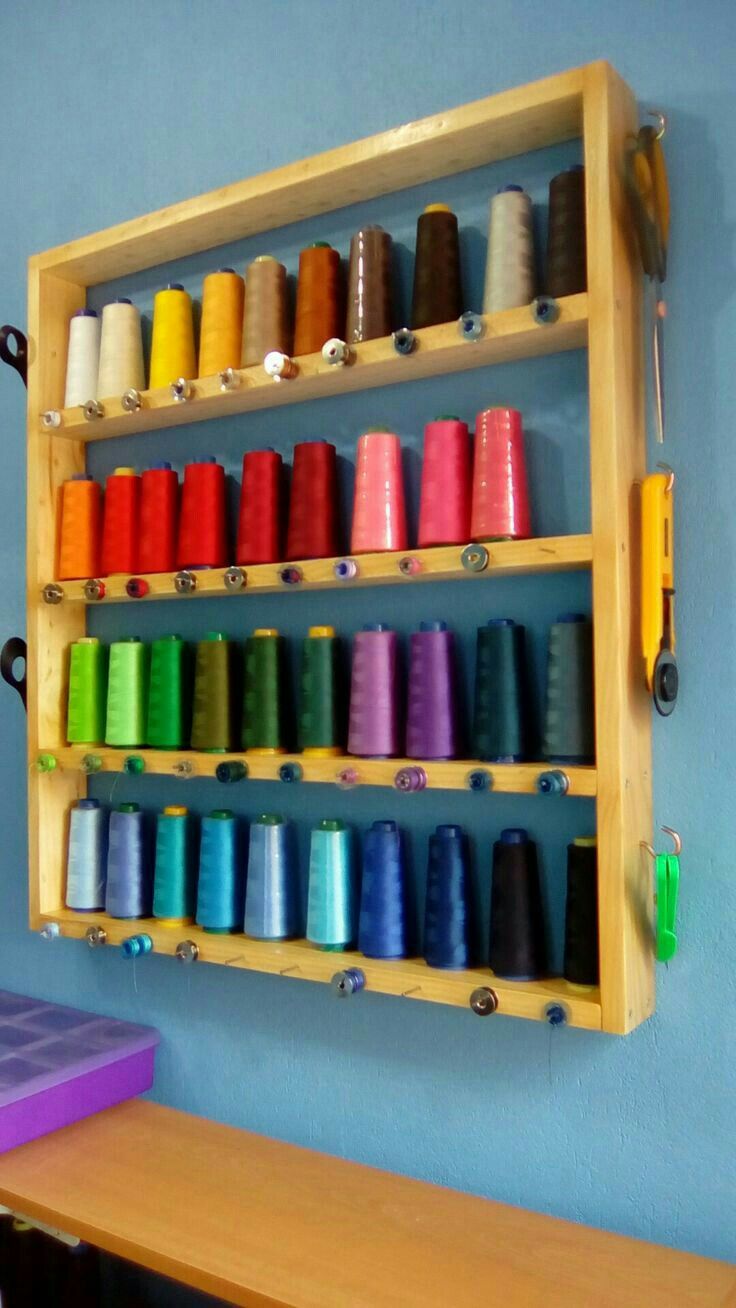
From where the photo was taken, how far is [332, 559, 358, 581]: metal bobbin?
1161mm

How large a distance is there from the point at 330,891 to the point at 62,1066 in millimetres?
432

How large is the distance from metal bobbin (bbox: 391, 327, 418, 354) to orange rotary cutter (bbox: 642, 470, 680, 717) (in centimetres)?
30

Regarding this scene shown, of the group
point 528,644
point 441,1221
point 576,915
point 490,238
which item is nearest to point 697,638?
point 528,644

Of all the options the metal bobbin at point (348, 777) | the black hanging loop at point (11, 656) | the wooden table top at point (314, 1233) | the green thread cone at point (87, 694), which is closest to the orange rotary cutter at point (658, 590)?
the metal bobbin at point (348, 777)

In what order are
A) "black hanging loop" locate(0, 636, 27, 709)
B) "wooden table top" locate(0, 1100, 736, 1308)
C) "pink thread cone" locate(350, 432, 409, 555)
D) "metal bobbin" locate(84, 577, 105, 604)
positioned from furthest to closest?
"black hanging loop" locate(0, 636, 27, 709) → "metal bobbin" locate(84, 577, 105, 604) → "pink thread cone" locate(350, 432, 409, 555) → "wooden table top" locate(0, 1100, 736, 1308)

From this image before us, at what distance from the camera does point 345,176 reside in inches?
48.5

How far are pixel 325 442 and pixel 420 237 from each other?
0.26m

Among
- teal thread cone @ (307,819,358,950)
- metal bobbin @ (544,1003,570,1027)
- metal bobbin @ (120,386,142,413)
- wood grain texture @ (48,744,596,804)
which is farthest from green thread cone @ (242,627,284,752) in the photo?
metal bobbin @ (544,1003,570,1027)

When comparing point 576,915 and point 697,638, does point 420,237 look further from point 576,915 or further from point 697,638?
point 576,915

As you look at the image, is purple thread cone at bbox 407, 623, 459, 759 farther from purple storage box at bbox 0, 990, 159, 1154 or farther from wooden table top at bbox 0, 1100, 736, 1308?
purple storage box at bbox 0, 990, 159, 1154

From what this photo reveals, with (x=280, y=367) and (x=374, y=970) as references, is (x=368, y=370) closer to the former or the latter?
(x=280, y=367)

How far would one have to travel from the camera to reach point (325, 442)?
4.21 ft

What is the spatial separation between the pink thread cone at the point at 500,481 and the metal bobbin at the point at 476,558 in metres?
0.03

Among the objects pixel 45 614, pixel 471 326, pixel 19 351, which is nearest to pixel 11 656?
pixel 45 614
